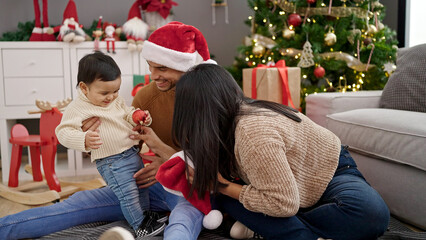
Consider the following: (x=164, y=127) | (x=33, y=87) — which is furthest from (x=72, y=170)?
(x=164, y=127)

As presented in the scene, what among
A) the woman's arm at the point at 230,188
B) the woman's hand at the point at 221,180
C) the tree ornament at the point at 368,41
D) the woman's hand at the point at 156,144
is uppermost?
the tree ornament at the point at 368,41

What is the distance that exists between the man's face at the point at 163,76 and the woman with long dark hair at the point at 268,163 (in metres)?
0.31

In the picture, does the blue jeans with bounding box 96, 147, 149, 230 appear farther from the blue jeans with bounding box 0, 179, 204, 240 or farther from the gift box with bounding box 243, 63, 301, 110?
the gift box with bounding box 243, 63, 301, 110

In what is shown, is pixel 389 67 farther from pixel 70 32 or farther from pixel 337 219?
pixel 70 32

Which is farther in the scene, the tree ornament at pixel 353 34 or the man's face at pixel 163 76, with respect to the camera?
the tree ornament at pixel 353 34

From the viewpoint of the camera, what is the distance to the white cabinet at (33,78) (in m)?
2.52

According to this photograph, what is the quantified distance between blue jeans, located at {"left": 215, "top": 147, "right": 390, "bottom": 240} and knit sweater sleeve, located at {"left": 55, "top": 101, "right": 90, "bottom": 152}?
60 centimetres

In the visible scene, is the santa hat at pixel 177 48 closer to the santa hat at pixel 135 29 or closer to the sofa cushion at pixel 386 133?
the sofa cushion at pixel 386 133

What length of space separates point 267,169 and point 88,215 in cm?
79

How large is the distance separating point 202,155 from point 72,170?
5.98ft

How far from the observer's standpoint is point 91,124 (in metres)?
1.34

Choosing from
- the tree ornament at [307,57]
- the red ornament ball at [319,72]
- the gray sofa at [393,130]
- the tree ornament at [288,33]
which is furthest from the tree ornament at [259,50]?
the gray sofa at [393,130]

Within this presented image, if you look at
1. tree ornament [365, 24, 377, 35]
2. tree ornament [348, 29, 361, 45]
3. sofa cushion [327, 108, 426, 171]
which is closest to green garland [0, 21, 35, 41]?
sofa cushion [327, 108, 426, 171]

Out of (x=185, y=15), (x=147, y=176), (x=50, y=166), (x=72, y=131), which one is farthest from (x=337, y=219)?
(x=185, y=15)
